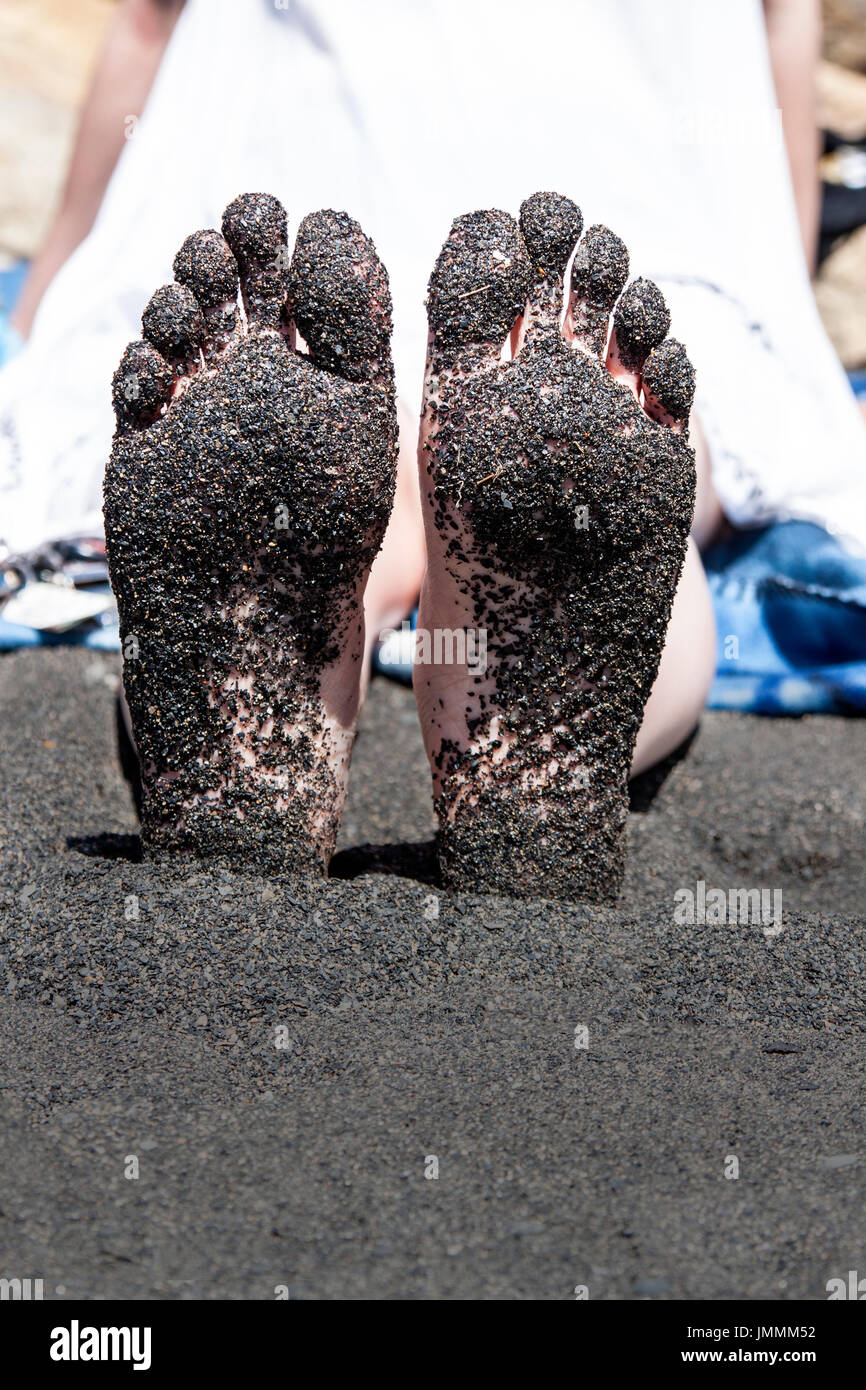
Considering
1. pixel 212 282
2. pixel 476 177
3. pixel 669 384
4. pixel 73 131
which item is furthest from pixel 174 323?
pixel 73 131

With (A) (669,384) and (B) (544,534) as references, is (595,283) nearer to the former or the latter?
(A) (669,384)

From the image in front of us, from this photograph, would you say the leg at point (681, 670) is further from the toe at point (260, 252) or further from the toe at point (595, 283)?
the toe at point (260, 252)

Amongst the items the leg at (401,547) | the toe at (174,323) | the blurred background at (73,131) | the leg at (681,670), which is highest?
the blurred background at (73,131)

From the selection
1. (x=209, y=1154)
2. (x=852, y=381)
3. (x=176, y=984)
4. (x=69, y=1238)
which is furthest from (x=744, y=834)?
(x=852, y=381)

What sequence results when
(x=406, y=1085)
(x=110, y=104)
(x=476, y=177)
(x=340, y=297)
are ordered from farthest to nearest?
(x=110, y=104) → (x=476, y=177) → (x=340, y=297) → (x=406, y=1085)

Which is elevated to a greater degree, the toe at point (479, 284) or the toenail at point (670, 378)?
the toe at point (479, 284)

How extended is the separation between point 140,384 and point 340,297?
0.19 metres

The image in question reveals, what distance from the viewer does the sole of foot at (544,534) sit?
1.10 meters

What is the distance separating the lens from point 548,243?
3.71 ft

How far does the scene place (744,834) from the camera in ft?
5.14

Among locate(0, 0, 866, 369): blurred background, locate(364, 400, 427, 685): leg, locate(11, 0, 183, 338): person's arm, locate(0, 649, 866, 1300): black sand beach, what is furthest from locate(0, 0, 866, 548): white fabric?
locate(0, 0, 866, 369): blurred background

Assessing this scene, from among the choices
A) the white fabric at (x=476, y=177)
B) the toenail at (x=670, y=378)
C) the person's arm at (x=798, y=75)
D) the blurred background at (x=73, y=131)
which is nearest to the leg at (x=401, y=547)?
the white fabric at (x=476, y=177)

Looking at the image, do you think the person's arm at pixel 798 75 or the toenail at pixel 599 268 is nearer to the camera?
the toenail at pixel 599 268

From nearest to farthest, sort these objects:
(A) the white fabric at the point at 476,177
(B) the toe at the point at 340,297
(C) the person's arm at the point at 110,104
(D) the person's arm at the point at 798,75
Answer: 1. (B) the toe at the point at 340,297
2. (A) the white fabric at the point at 476,177
3. (C) the person's arm at the point at 110,104
4. (D) the person's arm at the point at 798,75
